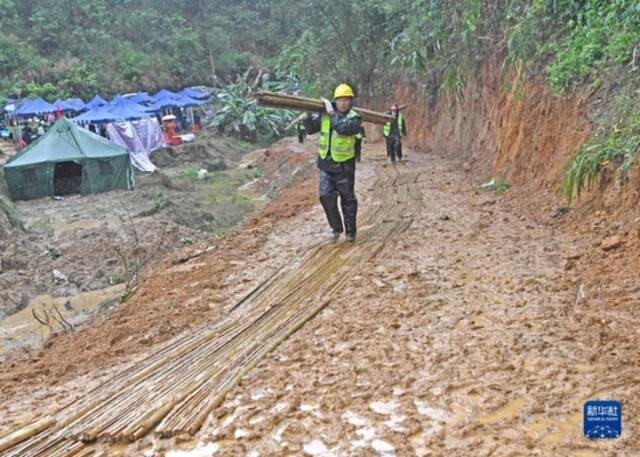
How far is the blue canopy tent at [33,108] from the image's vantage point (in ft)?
111

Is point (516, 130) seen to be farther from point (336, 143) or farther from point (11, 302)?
point (11, 302)

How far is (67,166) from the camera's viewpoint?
22.6 meters

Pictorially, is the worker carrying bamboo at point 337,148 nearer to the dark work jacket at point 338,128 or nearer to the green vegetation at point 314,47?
the dark work jacket at point 338,128

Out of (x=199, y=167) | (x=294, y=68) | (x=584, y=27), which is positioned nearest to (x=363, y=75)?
(x=294, y=68)

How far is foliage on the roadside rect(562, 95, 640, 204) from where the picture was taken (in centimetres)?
673

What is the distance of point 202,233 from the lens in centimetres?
1412

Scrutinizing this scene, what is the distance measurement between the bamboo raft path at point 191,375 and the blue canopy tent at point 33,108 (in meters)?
30.9

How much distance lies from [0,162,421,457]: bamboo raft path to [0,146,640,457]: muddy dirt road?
0.10 meters

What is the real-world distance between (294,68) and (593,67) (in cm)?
2526

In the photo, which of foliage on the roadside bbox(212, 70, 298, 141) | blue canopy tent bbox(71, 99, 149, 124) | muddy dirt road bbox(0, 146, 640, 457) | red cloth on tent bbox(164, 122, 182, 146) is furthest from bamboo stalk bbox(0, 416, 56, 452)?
foliage on the roadside bbox(212, 70, 298, 141)

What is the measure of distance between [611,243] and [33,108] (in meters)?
33.7

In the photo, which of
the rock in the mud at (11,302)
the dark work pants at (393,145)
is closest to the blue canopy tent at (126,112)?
the dark work pants at (393,145)

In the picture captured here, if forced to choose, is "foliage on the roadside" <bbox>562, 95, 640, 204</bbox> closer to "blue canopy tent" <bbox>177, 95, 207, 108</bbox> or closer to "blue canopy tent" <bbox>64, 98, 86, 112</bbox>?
"blue canopy tent" <bbox>64, 98, 86, 112</bbox>

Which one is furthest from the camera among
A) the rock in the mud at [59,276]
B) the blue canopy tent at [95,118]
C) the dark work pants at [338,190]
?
the blue canopy tent at [95,118]
